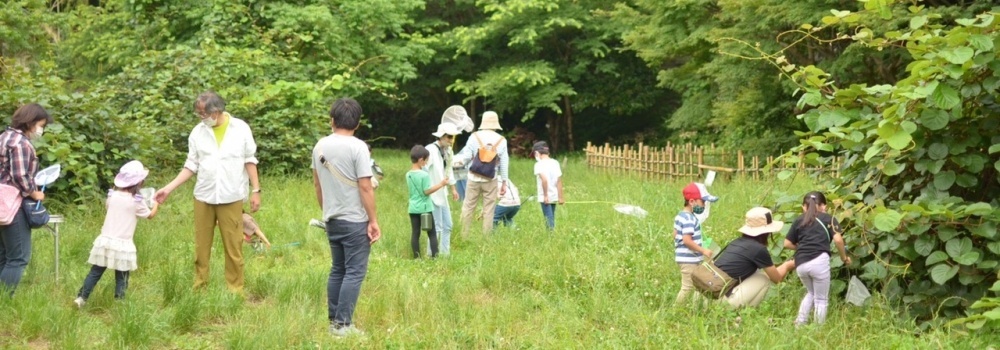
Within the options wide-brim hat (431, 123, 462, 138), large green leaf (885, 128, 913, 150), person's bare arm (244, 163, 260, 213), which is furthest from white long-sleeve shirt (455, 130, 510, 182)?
large green leaf (885, 128, 913, 150)

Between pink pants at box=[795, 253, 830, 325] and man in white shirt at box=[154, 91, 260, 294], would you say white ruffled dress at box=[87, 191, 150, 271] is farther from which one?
pink pants at box=[795, 253, 830, 325]

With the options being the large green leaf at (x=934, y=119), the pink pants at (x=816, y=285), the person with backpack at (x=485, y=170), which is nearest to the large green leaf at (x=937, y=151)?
the large green leaf at (x=934, y=119)

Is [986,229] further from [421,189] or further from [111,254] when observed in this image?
[111,254]

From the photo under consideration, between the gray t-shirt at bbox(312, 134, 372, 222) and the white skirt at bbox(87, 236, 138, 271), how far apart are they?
5.71 ft

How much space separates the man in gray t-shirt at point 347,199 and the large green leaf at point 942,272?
384 cm

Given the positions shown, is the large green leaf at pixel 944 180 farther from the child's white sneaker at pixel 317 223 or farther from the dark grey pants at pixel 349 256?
the child's white sneaker at pixel 317 223

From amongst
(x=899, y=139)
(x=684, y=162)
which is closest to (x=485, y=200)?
(x=899, y=139)

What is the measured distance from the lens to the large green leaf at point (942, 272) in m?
6.78

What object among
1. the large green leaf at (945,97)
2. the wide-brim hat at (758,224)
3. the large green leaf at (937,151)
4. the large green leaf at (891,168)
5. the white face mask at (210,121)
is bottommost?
the wide-brim hat at (758,224)

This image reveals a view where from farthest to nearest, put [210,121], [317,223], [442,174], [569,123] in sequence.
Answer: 1. [569,123]
2. [317,223]
3. [442,174]
4. [210,121]

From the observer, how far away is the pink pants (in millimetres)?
7066

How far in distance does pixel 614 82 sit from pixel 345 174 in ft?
83.5

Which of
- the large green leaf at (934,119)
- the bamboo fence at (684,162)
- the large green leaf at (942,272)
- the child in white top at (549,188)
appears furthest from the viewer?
the bamboo fence at (684,162)

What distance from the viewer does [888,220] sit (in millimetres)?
6703
